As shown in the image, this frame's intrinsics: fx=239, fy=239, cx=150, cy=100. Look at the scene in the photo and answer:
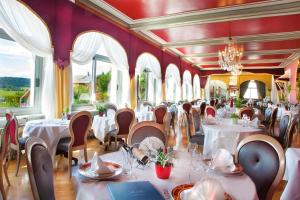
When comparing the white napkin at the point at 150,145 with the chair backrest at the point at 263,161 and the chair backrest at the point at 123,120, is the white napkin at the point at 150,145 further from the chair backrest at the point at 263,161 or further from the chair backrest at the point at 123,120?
the chair backrest at the point at 123,120

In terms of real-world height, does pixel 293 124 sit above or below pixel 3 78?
below

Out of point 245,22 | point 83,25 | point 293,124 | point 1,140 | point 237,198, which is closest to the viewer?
point 237,198

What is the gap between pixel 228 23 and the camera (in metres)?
6.96

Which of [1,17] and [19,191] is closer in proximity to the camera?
[19,191]

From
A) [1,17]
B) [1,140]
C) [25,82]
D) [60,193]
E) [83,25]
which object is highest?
[83,25]

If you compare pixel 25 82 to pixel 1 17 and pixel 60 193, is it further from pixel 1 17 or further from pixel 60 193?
pixel 60 193

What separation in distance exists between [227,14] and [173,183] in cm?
551

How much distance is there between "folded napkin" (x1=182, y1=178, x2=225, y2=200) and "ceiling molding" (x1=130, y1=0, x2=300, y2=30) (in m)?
5.43

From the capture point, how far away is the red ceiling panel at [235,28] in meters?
6.62

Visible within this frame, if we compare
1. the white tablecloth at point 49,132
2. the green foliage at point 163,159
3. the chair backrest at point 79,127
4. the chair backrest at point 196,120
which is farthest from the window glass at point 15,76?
the green foliage at point 163,159

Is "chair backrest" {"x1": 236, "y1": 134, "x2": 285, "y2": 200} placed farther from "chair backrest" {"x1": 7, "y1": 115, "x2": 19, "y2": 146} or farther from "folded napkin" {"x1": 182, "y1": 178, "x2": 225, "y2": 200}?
"chair backrest" {"x1": 7, "y1": 115, "x2": 19, "y2": 146}

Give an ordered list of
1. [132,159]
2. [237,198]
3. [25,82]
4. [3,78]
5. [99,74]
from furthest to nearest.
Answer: [99,74] < [25,82] < [3,78] < [132,159] < [237,198]

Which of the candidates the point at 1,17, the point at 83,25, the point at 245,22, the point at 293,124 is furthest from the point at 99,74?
the point at 293,124

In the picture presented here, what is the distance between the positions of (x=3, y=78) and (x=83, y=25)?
2.22m
